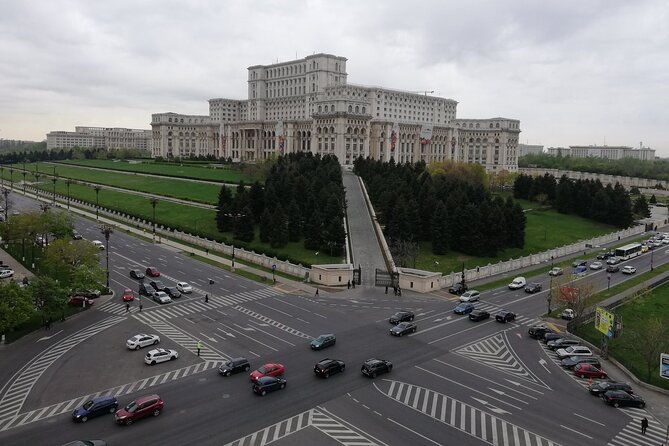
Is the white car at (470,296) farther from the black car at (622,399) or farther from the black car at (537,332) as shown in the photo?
the black car at (622,399)

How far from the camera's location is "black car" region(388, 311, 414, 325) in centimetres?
4706

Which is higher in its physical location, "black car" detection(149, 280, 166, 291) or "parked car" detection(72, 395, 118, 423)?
"black car" detection(149, 280, 166, 291)

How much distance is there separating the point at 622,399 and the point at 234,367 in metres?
24.5

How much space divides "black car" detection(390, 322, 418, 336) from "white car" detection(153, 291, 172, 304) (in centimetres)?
2275

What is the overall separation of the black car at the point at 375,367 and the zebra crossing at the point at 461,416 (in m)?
0.98

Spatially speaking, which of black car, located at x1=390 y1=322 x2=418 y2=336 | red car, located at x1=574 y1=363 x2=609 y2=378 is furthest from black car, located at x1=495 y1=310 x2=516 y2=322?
red car, located at x1=574 y1=363 x2=609 y2=378

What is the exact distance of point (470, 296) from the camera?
5584 centimetres

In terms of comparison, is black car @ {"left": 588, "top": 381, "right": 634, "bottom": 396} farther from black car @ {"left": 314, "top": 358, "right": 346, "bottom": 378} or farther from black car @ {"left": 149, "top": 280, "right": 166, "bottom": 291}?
black car @ {"left": 149, "top": 280, "right": 166, "bottom": 291}

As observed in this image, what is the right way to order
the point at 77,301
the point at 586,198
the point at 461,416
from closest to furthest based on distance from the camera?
the point at 461,416 → the point at 77,301 → the point at 586,198

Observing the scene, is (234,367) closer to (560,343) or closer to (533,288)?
(560,343)

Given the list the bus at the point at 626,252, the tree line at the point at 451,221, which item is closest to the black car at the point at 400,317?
the tree line at the point at 451,221

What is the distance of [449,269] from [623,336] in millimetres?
25535

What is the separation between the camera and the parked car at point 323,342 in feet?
131

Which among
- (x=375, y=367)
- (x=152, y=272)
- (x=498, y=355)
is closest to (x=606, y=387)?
(x=498, y=355)
